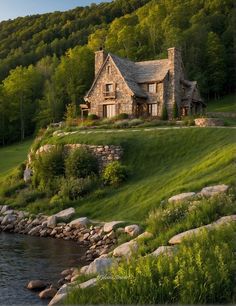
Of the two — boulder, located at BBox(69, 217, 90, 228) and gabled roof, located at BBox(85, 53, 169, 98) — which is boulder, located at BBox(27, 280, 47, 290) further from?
gabled roof, located at BBox(85, 53, 169, 98)

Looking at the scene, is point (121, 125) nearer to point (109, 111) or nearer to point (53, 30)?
point (109, 111)

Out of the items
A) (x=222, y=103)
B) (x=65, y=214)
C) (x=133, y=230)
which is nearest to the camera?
(x=133, y=230)

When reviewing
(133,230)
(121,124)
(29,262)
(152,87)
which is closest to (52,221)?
(133,230)

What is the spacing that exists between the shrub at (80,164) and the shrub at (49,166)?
102cm

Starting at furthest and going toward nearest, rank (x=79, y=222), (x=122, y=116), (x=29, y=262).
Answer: (x=122, y=116), (x=79, y=222), (x=29, y=262)

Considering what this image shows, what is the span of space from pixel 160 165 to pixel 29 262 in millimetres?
14633

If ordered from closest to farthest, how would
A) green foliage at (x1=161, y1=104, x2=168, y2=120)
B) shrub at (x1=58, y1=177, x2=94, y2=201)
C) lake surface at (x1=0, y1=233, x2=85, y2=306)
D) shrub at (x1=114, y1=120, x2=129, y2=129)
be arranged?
lake surface at (x1=0, y1=233, x2=85, y2=306), shrub at (x1=58, y1=177, x2=94, y2=201), shrub at (x1=114, y1=120, x2=129, y2=129), green foliage at (x1=161, y1=104, x2=168, y2=120)

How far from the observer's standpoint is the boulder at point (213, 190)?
20119 millimetres

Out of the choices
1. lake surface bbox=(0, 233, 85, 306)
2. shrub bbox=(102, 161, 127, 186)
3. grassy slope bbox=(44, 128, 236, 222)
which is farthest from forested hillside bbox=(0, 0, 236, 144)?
lake surface bbox=(0, 233, 85, 306)

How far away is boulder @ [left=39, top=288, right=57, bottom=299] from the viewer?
1509 centimetres

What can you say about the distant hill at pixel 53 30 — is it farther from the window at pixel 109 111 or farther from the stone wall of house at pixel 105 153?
the stone wall of house at pixel 105 153

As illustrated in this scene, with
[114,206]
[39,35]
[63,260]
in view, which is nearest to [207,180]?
[114,206]

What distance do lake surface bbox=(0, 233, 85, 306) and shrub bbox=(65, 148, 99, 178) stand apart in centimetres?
739

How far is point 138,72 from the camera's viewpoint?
50.9 metres
